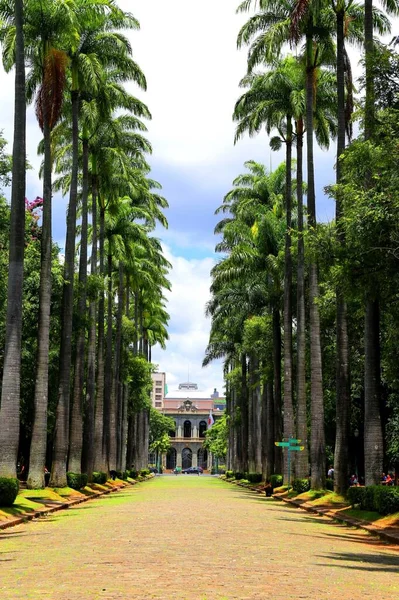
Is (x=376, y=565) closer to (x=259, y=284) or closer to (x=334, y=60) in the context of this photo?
(x=334, y=60)

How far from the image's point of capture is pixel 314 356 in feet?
106

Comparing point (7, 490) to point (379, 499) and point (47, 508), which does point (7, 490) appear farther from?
point (379, 499)

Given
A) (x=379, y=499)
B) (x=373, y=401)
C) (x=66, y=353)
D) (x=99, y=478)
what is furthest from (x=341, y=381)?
(x=99, y=478)

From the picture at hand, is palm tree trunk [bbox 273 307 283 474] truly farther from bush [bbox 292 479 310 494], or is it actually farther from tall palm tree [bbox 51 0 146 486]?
tall palm tree [bbox 51 0 146 486]

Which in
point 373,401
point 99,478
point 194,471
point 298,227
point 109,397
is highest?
point 298,227

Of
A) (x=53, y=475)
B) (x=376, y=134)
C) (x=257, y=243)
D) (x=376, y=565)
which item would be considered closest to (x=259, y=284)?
(x=257, y=243)

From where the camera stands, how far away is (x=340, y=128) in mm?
27906

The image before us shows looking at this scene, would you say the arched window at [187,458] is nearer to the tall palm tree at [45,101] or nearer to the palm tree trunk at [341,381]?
the tall palm tree at [45,101]

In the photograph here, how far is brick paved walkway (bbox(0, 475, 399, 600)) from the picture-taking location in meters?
9.11

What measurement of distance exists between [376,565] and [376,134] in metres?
10.2

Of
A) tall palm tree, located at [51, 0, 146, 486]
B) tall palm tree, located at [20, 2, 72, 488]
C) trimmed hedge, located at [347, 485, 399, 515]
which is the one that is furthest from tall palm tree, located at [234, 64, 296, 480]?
trimmed hedge, located at [347, 485, 399, 515]

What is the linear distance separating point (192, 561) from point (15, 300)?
42.0 ft

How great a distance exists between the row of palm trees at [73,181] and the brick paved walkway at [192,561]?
643cm

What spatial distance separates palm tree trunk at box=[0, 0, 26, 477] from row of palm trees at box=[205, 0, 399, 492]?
24.2 feet
